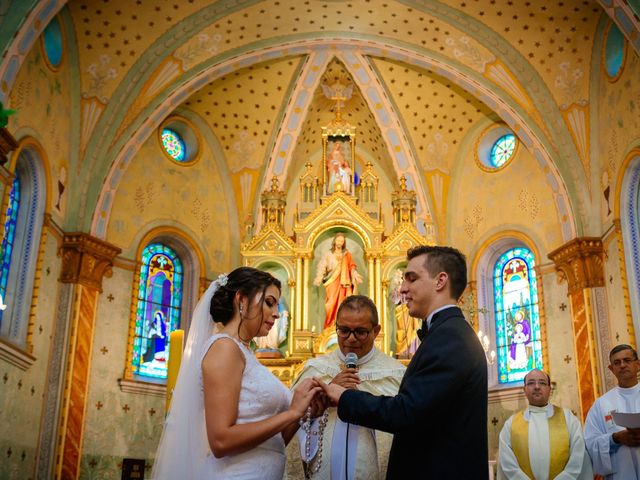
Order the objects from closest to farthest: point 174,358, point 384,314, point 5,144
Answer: point 174,358 < point 5,144 < point 384,314

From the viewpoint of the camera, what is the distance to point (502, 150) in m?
15.3

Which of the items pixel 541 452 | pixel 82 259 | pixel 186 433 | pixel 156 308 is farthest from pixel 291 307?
pixel 186 433

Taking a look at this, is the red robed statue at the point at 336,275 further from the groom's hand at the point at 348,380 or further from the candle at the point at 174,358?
the groom's hand at the point at 348,380

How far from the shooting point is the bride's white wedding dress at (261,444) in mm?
3562

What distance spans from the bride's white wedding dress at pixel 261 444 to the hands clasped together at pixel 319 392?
0.17m

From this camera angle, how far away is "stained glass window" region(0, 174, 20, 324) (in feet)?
36.3

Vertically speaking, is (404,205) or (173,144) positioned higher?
(173,144)

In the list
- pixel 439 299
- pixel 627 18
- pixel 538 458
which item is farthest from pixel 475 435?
pixel 627 18

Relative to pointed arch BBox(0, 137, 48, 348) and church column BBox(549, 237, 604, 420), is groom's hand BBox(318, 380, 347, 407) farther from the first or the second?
church column BBox(549, 237, 604, 420)

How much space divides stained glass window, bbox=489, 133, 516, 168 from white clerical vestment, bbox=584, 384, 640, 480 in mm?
9160

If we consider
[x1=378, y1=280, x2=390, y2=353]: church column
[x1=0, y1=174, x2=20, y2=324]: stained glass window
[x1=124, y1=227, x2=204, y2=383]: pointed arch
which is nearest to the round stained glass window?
[x1=378, y1=280, x2=390, y2=353]: church column

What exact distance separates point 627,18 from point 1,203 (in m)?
9.17

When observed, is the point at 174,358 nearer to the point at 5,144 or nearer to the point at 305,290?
the point at 5,144

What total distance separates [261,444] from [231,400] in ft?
1.08
